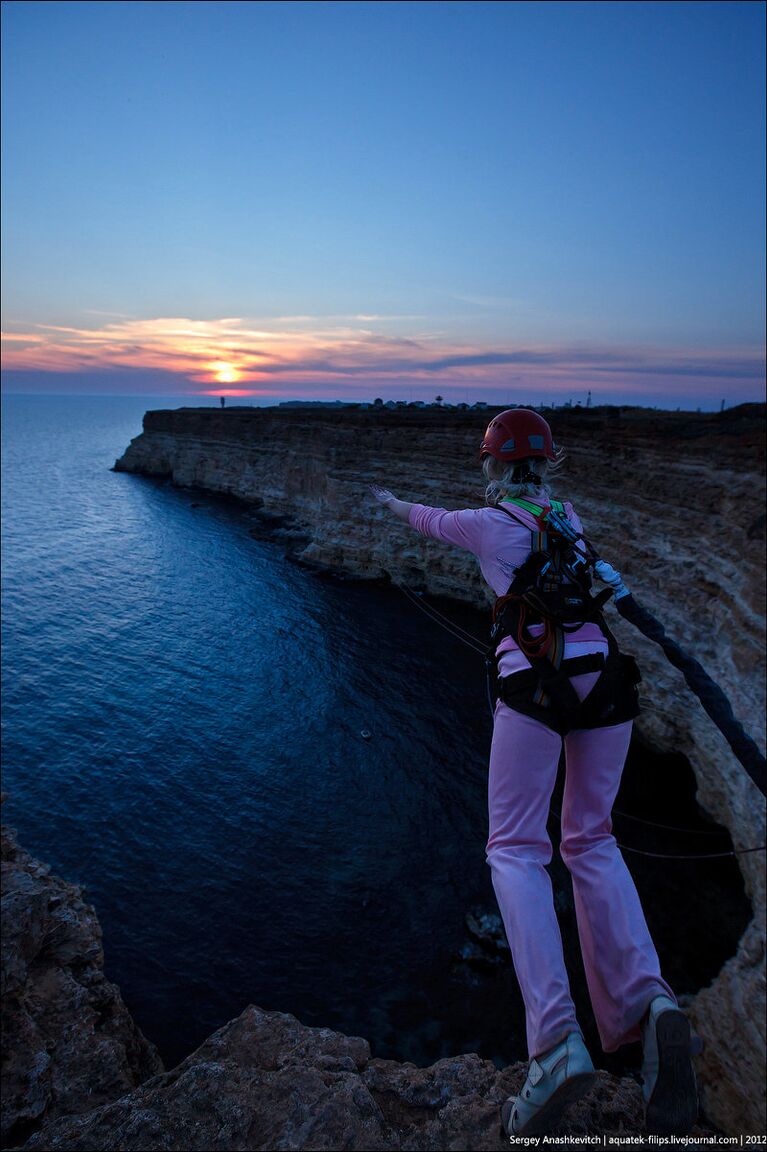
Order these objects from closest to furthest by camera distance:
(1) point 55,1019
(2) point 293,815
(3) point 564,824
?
1. (3) point 564,824
2. (1) point 55,1019
3. (2) point 293,815

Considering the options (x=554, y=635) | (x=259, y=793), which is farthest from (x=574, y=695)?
(x=259, y=793)

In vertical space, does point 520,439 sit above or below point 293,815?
above

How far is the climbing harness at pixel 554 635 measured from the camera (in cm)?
302

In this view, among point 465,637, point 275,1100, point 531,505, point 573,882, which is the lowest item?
point 465,637

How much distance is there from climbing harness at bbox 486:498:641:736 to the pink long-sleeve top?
0.04 meters

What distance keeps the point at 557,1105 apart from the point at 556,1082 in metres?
0.22

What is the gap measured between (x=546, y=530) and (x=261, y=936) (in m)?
16.2

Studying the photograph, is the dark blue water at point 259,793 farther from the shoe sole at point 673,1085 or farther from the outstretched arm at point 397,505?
the outstretched arm at point 397,505

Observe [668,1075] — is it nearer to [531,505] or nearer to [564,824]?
[564,824]

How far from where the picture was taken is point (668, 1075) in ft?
8.30

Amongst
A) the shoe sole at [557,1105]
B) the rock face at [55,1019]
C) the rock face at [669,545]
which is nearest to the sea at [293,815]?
the rock face at [669,545]

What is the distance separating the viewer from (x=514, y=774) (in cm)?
308

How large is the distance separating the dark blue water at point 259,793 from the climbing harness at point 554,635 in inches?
533

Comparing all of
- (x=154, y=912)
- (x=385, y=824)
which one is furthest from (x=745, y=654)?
(x=154, y=912)
